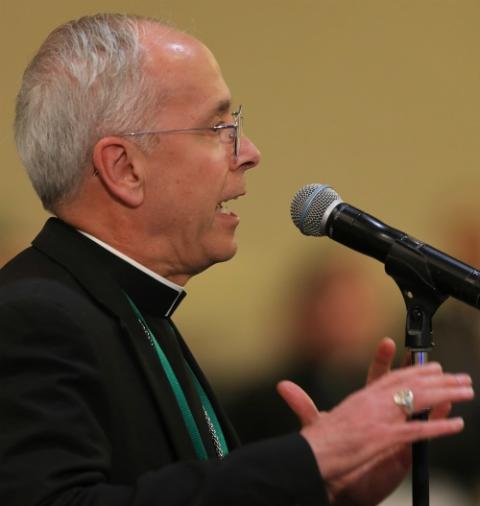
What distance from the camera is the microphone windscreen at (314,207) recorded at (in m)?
1.64

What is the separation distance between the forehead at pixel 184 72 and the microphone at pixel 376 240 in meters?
0.30

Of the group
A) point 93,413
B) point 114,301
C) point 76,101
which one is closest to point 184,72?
point 76,101

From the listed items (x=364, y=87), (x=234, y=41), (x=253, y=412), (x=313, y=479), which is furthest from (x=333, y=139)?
(x=313, y=479)

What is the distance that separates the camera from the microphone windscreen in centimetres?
164

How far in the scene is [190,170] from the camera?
1852 millimetres

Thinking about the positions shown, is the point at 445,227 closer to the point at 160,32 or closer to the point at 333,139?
the point at 333,139

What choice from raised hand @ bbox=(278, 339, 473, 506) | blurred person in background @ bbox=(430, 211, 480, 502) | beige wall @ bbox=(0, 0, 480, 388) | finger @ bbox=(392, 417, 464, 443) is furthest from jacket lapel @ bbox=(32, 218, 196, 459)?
beige wall @ bbox=(0, 0, 480, 388)

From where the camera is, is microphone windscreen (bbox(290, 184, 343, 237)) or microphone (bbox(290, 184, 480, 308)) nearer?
microphone (bbox(290, 184, 480, 308))

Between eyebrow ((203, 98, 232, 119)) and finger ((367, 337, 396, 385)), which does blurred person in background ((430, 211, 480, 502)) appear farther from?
eyebrow ((203, 98, 232, 119))

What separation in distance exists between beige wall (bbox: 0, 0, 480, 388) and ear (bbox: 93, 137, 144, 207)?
2.00 m

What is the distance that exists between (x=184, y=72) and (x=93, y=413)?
0.64 metres

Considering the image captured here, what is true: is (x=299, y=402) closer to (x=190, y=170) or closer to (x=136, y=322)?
(x=136, y=322)

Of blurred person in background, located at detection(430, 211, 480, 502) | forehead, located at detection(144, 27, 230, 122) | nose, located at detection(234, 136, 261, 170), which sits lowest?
blurred person in background, located at detection(430, 211, 480, 502)

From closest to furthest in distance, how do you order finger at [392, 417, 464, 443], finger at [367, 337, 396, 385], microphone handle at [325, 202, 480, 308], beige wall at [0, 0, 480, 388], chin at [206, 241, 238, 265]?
finger at [392, 417, 464, 443] → microphone handle at [325, 202, 480, 308] → finger at [367, 337, 396, 385] → chin at [206, 241, 238, 265] → beige wall at [0, 0, 480, 388]
